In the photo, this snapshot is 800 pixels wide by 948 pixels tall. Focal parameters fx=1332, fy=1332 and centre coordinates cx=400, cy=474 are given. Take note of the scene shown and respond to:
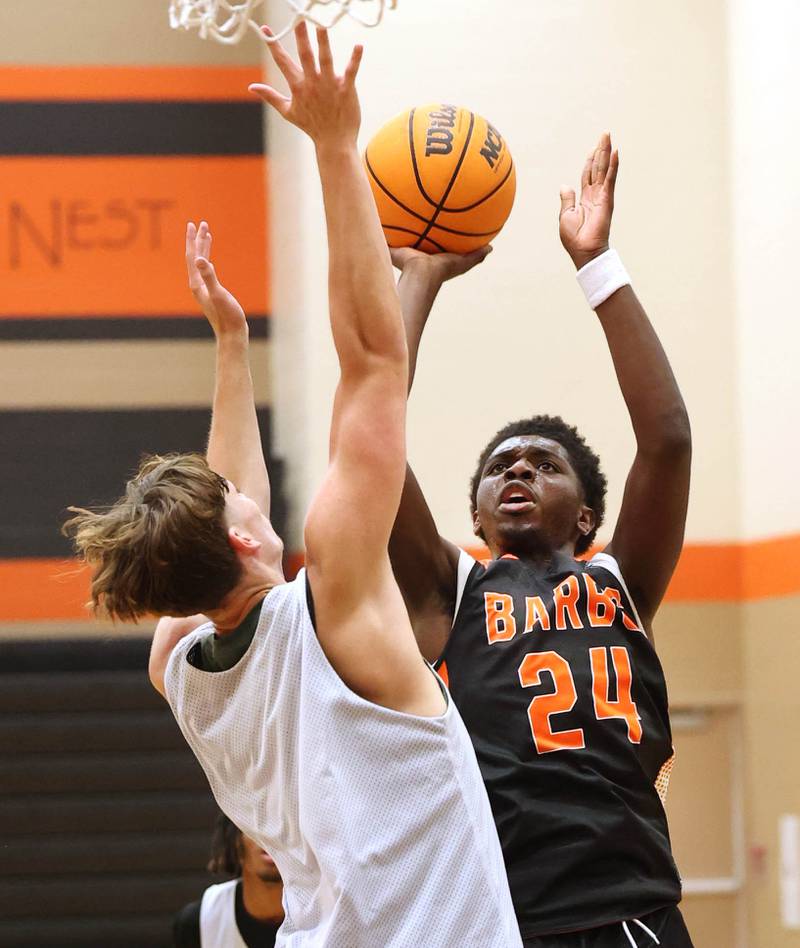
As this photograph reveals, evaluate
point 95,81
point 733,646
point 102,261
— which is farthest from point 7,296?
point 733,646

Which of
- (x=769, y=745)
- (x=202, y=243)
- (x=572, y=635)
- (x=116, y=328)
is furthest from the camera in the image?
(x=116, y=328)

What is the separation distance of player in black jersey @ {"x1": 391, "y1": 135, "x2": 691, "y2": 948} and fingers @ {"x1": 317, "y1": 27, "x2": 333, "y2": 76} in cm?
73

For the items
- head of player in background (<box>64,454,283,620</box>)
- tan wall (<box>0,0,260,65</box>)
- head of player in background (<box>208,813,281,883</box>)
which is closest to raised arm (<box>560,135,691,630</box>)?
head of player in background (<box>64,454,283,620</box>)

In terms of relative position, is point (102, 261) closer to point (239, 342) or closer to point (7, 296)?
point (7, 296)

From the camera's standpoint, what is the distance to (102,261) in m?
5.77

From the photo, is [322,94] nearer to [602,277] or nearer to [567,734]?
[602,277]

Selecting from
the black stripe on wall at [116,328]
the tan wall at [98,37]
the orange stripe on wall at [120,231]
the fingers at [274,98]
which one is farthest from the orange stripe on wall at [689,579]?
the fingers at [274,98]

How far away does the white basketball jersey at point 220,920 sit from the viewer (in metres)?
3.88

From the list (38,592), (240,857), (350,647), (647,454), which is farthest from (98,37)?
(350,647)

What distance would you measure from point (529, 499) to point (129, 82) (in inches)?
151

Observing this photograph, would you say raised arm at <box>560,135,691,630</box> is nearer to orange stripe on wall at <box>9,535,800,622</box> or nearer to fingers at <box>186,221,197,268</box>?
fingers at <box>186,221,197,268</box>

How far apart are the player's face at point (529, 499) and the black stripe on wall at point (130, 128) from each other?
340cm

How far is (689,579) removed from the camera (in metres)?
5.62

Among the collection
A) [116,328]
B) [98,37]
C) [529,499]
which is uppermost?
[98,37]
